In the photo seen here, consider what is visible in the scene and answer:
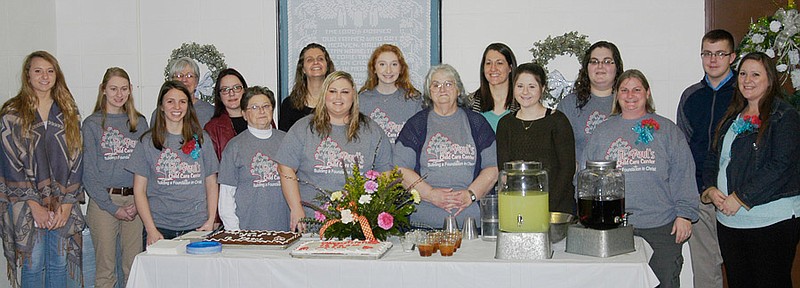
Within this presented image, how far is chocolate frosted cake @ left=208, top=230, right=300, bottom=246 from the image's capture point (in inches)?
139

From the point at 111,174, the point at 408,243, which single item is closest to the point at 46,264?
the point at 111,174

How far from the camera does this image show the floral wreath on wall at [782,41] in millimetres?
4605

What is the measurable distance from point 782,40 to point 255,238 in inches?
125

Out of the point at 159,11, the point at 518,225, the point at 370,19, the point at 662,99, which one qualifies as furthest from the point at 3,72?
the point at 662,99

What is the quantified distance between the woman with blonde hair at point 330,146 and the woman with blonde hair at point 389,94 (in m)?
0.55

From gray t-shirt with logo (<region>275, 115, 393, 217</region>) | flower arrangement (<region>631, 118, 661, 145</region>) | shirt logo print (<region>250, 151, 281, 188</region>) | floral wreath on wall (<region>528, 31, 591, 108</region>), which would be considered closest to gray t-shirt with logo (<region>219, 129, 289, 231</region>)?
shirt logo print (<region>250, 151, 281, 188</region>)

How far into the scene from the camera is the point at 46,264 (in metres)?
4.99

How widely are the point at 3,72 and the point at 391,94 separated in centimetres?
269

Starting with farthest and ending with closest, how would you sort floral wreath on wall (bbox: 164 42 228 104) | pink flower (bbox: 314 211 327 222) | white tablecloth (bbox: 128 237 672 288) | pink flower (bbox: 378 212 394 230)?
floral wreath on wall (bbox: 164 42 228 104) < pink flower (bbox: 314 211 327 222) < pink flower (bbox: 378 212 394 230) < white tablecloth (bbox: 128 237 672 288)

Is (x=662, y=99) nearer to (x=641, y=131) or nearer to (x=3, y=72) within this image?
(x=641, y=131)

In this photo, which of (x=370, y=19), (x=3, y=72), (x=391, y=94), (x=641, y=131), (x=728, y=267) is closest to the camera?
(x=641, y=131)

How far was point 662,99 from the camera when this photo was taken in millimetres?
5523

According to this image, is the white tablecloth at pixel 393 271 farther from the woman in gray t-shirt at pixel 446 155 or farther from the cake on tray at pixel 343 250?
the woman in gray t-shirt at pixel 446 155

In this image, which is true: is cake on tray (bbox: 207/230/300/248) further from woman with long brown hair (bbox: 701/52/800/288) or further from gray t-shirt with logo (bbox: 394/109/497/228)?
woman with long brown hair (bbox: 701/52/800/288)
